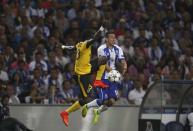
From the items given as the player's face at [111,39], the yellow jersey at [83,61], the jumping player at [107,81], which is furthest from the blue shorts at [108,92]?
the player's face at [111,39]

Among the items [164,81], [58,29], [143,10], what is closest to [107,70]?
[164,81]

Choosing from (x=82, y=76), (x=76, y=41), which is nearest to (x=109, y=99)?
(x=82, y=76)

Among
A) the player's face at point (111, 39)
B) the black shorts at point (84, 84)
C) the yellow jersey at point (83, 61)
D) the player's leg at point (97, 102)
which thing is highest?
the player's face at point (111, 39)

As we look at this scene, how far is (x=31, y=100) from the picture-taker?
816 inches

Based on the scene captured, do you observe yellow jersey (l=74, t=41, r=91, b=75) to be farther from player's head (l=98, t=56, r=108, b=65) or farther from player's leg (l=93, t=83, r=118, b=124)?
player's leg (l=93, t=83, r=118, b=124)

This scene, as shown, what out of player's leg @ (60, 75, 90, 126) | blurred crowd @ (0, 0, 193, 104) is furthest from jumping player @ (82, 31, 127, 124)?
blurred crowd @ (0, 0, 193, 104)

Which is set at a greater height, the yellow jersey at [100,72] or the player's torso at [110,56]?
the player's torso at [110,56]

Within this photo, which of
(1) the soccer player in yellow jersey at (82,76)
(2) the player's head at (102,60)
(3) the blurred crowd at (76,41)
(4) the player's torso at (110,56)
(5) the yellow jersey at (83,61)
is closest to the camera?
(2) the player's head at (102,60)

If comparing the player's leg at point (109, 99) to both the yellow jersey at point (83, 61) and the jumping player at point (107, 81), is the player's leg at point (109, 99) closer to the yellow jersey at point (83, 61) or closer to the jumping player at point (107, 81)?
the jumping player at point (107, 81)

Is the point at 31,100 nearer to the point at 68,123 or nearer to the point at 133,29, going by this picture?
the point at 68,123

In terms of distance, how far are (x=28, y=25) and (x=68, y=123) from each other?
3758 mm

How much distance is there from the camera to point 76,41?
75.8 ft

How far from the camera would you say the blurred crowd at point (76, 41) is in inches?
838

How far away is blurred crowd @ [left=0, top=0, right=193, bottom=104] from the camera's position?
21.3 m
